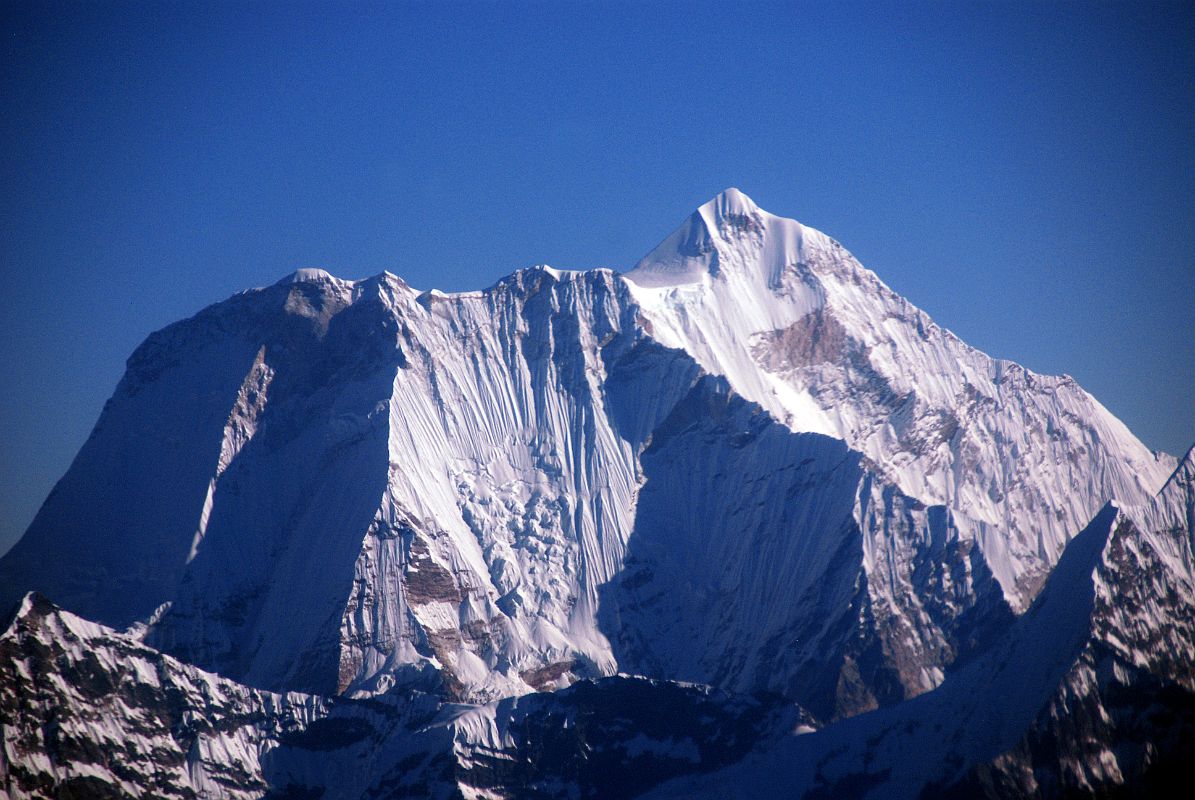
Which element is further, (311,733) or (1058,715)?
(311,733)

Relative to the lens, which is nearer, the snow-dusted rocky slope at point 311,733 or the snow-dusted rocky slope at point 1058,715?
the snow-dusted rocky slope at point 1058,715

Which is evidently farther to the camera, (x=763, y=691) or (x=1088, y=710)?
(x=763, y=691)

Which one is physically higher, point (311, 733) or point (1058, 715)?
point (1058, 715)

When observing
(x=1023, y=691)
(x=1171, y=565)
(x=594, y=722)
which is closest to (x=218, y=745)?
(x=594, y=722)

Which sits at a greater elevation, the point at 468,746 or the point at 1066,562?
the point at 1066,562

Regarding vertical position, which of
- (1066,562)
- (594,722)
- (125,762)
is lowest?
(125,762)

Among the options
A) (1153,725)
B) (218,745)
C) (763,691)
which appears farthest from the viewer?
(763,691)

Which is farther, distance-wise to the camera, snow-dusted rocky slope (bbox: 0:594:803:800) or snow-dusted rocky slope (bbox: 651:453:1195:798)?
snow-dusted rocky slope (bbox: 0:594:803:800)

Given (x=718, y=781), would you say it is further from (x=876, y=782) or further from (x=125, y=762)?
(x=125, y=762)
